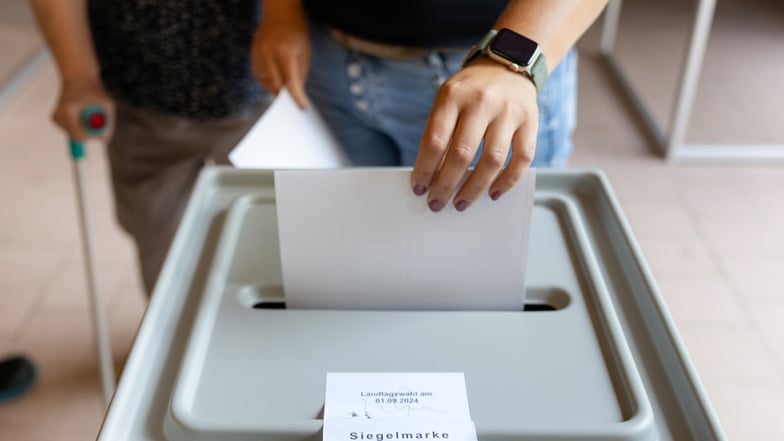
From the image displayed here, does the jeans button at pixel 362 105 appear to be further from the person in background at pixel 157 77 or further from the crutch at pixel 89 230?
the crutch at pixel 89 230

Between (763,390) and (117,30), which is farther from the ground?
(117,30)

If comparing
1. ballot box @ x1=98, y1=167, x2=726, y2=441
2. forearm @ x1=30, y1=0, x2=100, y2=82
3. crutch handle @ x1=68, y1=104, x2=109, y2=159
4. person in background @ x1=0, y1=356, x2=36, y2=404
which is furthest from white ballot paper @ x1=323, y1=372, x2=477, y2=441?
person in background @ x1=0, y1=356, x2=36, y2=404

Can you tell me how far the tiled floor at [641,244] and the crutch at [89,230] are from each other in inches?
5.9

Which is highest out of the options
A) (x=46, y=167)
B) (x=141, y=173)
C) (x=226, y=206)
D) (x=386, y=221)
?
(x=386, y=221)

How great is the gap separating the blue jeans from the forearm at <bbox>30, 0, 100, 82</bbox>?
0.40 meters

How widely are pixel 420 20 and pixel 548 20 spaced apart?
235 millimetres

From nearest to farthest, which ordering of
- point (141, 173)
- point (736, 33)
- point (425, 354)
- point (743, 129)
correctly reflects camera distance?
1. point (425, 354)
2. point (141, 173)
3. point (743, 129)
4. point (736, 33)

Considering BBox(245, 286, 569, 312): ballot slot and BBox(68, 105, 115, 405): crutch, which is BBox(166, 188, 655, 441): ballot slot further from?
BBox(68, 105, 115, 405): crutch

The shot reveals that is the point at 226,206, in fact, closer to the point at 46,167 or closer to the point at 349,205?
the point at 349,205

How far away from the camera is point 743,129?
2801 millimetres

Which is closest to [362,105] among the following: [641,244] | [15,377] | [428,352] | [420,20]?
A: [420,20]

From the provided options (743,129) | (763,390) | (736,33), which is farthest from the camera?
(736,33)

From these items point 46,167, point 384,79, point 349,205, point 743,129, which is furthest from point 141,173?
point 743,129

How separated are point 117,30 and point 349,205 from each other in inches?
Answer: 29.6
